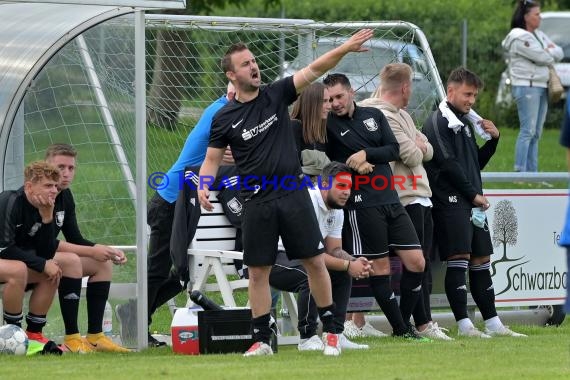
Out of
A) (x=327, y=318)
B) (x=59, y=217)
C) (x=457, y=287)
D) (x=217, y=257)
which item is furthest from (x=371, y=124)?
(x=59, y=217)

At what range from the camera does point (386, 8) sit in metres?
29.0

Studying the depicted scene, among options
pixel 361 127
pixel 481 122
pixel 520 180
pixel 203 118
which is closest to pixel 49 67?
pixel 203 118

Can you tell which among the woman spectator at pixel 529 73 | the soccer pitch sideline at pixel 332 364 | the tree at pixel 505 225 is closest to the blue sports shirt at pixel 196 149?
the soccer pitch sideline at pixel 332 364

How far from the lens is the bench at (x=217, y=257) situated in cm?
1048

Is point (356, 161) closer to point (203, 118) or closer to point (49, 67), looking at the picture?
point (203, 118)

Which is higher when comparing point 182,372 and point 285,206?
point 285,206

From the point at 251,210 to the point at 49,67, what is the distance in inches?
103

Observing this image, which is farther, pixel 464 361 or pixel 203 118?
pixel 203 118

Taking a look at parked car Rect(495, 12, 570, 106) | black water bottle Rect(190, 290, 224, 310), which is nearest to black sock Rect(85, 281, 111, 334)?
black water bottle Rect(190, 290, 224, 310)

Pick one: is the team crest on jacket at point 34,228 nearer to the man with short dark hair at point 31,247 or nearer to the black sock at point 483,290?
the man with short dark hair at point 31,247

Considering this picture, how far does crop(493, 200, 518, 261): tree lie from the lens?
40.0 feet

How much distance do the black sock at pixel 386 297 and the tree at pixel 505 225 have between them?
1882 millimetres

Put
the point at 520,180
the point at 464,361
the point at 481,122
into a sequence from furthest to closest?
the point at 520,180 → the point at 481,122 → the point at 464,361

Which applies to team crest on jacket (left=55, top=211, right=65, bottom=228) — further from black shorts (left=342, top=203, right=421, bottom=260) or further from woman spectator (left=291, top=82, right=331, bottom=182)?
black shorts (left=342, top=203, right=421, bottom=260)
